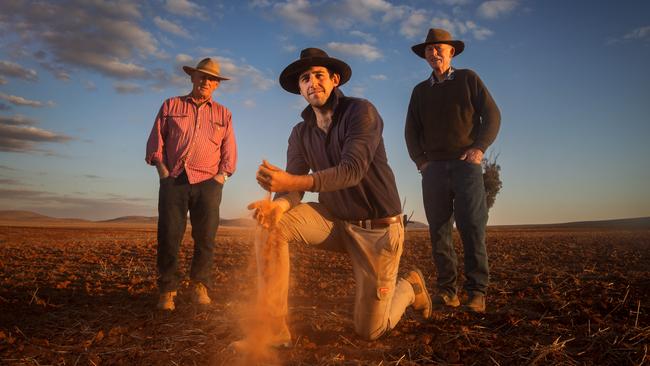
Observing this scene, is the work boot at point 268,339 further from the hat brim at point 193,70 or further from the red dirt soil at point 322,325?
the hat brim at point 193,70

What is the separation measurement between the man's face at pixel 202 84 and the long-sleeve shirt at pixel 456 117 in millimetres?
2346

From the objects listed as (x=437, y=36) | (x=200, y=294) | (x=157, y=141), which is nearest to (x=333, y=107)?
(x=437, y=36)

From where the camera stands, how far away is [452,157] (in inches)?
178

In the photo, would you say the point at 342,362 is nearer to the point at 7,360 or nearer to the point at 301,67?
the point at 301,67

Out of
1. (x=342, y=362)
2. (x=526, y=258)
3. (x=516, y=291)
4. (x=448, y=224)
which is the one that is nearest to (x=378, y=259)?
(x=342, y=362)

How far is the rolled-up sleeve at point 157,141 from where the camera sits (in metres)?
4.88

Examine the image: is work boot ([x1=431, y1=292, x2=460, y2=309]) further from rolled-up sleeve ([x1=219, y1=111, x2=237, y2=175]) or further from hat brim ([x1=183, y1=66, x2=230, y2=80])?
hat brim ([x1=183, y1=66, x2=230, y2=80])

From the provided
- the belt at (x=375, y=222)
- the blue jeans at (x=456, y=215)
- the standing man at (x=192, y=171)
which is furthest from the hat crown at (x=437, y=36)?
the standing man at (x=192, y=171)

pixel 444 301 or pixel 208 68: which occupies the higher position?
pixel 208 68

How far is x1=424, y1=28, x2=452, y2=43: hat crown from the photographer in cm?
464

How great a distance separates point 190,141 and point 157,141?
1.19 ft

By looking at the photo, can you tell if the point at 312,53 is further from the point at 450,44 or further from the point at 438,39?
the point at 450,44

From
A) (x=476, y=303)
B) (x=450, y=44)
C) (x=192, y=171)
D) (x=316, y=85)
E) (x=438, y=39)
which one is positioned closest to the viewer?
(x=316, y=85)

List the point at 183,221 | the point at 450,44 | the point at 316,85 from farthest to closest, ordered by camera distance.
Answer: the point at 183,221 < the point at 450,44 < the point at 316,85
